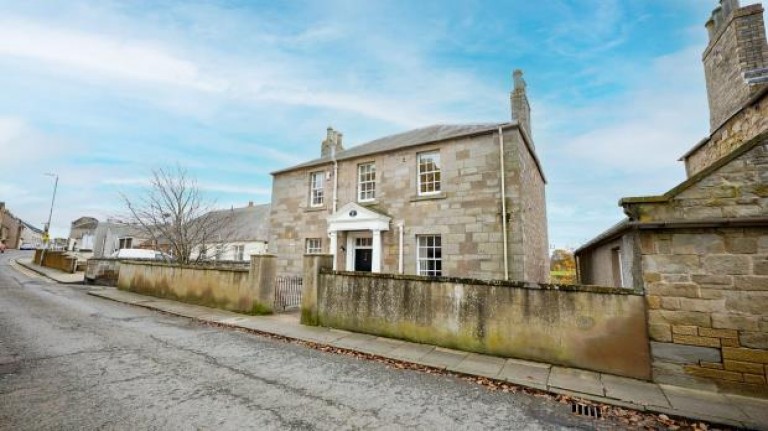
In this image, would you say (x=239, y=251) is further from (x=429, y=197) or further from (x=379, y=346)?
(x=379, y=346)

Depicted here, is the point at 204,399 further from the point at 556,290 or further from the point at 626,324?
the point at 626,324

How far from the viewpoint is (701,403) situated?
4211mm

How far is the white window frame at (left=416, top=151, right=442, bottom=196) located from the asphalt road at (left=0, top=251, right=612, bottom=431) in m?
7.66

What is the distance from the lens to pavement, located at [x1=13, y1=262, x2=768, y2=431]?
4.00m

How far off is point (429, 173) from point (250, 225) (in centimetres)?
2351

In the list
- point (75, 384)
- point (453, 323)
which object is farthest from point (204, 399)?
point (453, 323)

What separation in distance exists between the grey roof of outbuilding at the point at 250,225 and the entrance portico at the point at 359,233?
57.5ft

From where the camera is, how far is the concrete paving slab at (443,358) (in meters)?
5.61

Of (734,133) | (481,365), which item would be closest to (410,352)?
(481,365)

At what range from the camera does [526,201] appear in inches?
439

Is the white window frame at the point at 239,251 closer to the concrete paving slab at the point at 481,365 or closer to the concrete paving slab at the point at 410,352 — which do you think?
the concrete paving slab at the point at 410,352

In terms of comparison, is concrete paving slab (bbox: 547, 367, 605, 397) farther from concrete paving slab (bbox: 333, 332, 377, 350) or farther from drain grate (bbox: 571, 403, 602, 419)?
concrete paving slab (bbox: 333, 332, 377, 350)

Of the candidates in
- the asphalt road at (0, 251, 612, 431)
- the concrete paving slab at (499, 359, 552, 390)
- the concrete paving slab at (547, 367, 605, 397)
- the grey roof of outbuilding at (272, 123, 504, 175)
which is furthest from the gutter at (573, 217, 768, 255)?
the grey roof of outbuilding at (272, 123, 504, 175)

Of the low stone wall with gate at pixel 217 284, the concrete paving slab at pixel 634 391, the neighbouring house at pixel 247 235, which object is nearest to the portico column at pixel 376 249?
the low stone wall with gate at pixel 217 284
